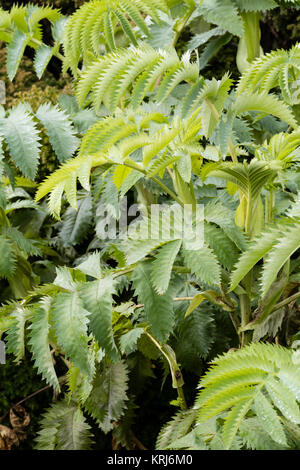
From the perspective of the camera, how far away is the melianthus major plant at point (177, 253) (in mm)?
844

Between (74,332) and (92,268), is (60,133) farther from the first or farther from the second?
(74,332)

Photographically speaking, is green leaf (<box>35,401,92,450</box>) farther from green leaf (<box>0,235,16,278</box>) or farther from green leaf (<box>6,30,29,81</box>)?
green leaf (<box>6,30,29,81</box>)

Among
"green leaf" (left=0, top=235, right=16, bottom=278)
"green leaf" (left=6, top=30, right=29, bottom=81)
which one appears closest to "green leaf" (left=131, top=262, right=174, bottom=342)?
"green leaf" (left=0, top=235, right=16, bottom=278)

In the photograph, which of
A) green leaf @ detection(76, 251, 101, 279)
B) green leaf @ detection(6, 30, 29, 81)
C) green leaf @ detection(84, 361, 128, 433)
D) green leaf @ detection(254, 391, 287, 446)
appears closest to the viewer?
green leaf @ detection(254, 391, 287, 446)

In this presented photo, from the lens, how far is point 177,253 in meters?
1.02

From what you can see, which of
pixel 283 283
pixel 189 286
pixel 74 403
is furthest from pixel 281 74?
pixel 74 403

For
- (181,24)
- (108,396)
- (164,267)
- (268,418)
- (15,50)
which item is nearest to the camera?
(268,418)

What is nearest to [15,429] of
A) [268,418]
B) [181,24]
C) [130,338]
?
[130,338]

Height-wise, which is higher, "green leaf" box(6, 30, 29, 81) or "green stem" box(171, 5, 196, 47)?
"green stem" box(171, 5, 196, 47)

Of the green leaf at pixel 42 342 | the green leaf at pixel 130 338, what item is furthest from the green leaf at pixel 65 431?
the green leaf at pixel 42 342

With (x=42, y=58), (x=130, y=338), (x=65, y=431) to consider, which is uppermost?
(x=42, y=58)

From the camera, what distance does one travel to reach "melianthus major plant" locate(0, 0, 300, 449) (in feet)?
2.77

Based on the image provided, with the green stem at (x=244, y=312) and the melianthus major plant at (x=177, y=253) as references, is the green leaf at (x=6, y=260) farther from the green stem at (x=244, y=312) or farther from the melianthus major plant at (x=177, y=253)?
the green stem at (x=244, y=312)

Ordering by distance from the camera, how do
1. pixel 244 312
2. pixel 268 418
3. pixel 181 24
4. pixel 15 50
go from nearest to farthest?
pixel 268 418, pixel 244 312, pixel 15 50, pixel 181 24
